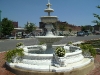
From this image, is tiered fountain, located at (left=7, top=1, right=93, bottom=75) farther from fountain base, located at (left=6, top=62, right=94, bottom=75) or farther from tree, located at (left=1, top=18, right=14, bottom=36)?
tree, located at (left=1, top=18, right=14, bottom=36)

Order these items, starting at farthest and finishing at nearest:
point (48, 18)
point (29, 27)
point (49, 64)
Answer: point (29, 27)
point (48, 18)
point (49, 64)

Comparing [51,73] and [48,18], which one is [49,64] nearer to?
[51,73]

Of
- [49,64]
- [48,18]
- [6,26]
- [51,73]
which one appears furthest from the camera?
[6,26]

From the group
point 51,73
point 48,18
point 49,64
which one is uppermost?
point 48,18

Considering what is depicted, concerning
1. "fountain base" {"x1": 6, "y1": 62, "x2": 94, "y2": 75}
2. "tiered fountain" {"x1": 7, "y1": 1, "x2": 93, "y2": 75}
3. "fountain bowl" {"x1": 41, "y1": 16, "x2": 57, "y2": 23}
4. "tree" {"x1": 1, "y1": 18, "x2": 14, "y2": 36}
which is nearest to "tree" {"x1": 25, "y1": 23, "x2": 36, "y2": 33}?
"tree" {"x1": 1, "y1": 18, "x2": 14, "y2": 36}

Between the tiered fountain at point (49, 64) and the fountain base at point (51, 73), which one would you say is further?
the tiered fountain at point (49, 64)

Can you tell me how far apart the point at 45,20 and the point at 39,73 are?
407cm

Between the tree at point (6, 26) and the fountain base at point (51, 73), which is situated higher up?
the tree at point (6, 26)

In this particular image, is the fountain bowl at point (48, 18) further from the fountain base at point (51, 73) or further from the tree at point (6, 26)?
the tree at point (6, 26)

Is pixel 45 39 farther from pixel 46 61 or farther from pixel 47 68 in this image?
pixel 47 68

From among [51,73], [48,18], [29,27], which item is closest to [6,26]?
[29,27]

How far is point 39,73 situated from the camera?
849 centimetres

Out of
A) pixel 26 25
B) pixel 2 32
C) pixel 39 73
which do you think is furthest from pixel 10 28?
pixel 39 73

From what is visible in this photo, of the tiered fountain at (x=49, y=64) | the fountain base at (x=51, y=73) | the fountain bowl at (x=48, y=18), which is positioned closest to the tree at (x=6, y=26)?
the fountain bowl at (x=48, y=18)
